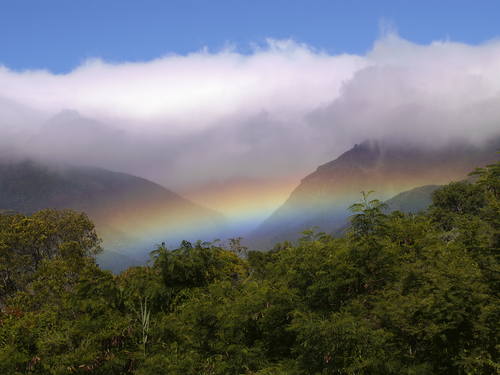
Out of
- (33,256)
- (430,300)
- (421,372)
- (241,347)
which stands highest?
(33,256)

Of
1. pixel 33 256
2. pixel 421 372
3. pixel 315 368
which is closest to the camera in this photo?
pixel 421 372

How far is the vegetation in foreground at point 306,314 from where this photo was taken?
11469mm

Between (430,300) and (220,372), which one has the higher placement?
(430,300)

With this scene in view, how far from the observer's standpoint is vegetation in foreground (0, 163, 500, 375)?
11469 millimetres

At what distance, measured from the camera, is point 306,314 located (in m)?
13.5

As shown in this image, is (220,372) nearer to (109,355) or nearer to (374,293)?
(109,355)

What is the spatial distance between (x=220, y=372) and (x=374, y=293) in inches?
246

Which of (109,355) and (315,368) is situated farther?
(109,355)

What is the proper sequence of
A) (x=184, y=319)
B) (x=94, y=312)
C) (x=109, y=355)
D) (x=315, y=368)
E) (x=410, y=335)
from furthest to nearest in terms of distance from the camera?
(x=94, y=312) < (x=184, y=319) < (x=109, y=355) < (x=410, y=335) < (x=315, y=368)

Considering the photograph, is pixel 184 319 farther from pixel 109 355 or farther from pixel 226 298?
pixel 109 355

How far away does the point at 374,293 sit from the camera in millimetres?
14508

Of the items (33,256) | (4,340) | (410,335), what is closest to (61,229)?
(33,256)

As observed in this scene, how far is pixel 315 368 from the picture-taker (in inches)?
452

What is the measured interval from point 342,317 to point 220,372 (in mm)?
3971
